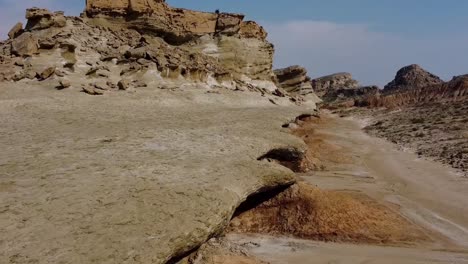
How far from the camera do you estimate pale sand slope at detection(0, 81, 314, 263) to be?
8.46 m

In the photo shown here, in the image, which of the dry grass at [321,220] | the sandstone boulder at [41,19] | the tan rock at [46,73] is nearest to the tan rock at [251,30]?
the sandstone boulder at [41,19]

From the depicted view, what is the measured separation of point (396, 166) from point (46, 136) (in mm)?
22022

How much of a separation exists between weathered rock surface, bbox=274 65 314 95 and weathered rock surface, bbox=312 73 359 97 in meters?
91.5

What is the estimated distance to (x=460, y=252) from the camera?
13.7m

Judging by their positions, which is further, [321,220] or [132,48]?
[132,48]

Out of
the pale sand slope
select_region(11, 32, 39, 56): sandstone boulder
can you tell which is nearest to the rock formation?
select_region(11, 32, 39, 56): sandstone boulder

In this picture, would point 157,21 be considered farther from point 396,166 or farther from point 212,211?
point 212,211

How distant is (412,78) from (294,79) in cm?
10591

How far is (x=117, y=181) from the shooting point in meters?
11.4

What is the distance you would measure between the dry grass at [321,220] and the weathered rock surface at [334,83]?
16404 cm

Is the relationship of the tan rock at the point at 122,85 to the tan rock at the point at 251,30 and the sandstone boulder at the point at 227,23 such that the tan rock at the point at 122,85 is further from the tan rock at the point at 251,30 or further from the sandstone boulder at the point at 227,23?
the tan rock at the point at 251,30

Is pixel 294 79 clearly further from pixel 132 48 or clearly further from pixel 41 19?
pixel 41 19

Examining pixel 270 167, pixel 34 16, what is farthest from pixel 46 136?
pixel 34 16

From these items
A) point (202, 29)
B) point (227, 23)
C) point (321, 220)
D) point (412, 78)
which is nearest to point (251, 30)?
point (227, 23)
